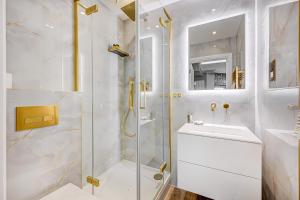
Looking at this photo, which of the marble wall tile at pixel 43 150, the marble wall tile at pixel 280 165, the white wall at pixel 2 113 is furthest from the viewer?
the marble wall tile at pixel 43 150

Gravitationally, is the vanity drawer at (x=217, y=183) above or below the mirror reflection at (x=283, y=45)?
below

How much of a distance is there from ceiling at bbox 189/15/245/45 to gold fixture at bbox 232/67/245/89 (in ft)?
1.41

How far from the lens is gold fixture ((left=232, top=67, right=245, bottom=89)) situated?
5.03 feet

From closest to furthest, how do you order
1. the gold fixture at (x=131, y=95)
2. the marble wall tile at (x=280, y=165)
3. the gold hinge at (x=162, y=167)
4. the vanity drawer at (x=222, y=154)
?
the marble wall tile at (x=280, y=165)
the vanity drawer at (x=222, y=154)
the gold hinge at (x=162, y=167)
the gold fixture at (x=131, y=95)

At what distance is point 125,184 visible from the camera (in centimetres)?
162

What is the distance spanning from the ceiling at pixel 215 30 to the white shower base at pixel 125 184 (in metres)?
1.68

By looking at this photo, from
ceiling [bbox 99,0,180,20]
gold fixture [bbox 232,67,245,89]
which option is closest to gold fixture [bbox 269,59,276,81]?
gold fixture [bbox 232,67,245,89]

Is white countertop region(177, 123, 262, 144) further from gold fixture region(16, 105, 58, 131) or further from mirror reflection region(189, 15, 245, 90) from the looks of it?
gold fixture region(16, 105, 58, 131)

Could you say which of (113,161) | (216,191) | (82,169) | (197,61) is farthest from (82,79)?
(216,191)

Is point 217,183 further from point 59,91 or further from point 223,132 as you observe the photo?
point 59,91

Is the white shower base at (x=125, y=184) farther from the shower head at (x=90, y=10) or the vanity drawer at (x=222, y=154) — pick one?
the shower head at (x=90, y=10)

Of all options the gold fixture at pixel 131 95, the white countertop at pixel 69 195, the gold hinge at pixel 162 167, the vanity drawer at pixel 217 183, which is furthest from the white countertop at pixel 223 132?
the white countertop at pixel 69 195

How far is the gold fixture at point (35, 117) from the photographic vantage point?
36.7 inches

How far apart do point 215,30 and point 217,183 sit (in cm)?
170
